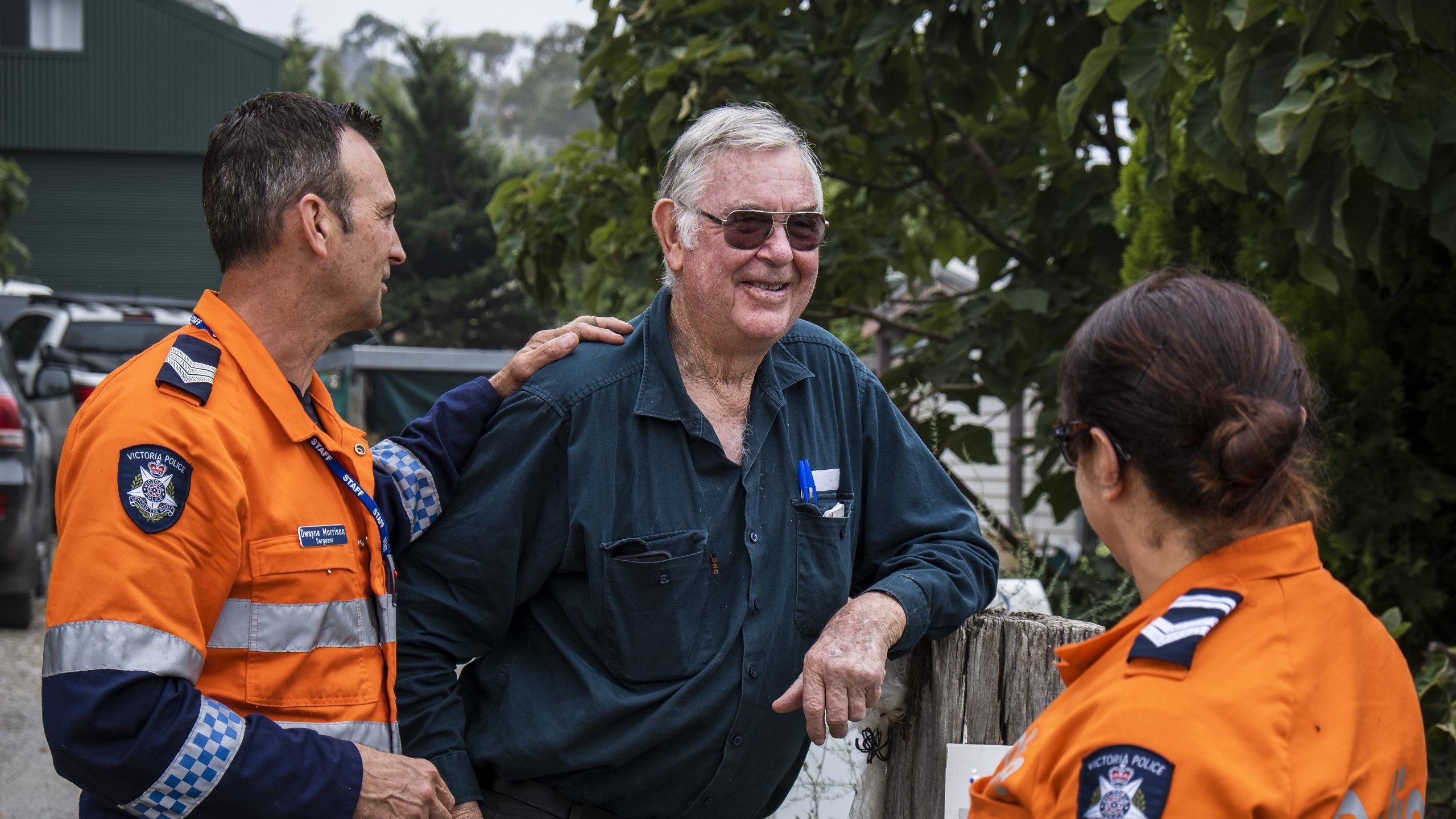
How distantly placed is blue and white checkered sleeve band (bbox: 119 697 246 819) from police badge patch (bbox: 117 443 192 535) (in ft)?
0.85

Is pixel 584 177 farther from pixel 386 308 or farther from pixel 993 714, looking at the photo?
pixel 386 308

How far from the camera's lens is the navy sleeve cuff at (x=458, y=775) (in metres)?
2.34

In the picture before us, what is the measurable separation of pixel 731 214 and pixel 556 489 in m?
0.63

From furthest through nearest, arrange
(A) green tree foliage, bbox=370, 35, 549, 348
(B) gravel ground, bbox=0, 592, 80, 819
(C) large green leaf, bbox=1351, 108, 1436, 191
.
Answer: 1. (A) green tree foliage, bbox=370, 35, 549, 348
2. (B) gravel ground, bbox=0, 592, 80, 819
3. (C) large green leaf, bbox=1351, 108, 1436, 191

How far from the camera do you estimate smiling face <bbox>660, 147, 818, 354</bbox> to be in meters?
2.56

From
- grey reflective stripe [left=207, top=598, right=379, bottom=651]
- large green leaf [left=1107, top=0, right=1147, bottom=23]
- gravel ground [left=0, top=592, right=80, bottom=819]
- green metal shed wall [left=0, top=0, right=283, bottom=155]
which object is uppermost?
green metal shed wall [left=0, top=0, right=283, bottom=155]

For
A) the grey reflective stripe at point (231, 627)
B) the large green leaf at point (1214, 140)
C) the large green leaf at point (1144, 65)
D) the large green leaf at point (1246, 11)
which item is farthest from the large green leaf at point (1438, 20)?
the grey reflective stripe at point (231, 627)

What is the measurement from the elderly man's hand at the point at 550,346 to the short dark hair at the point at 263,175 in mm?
476

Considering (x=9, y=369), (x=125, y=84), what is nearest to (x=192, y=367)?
(x=9, y=369)

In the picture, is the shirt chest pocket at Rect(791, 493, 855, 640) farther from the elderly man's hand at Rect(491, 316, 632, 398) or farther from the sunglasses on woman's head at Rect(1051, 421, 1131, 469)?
the sunglasses on woman's head at Rect(1051, 421, 1131, 469)

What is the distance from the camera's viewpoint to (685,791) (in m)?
2.44

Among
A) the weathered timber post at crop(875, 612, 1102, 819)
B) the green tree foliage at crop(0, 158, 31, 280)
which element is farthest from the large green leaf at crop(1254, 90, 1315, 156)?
the green tree foliage at crop(0, 158, 31, 280)

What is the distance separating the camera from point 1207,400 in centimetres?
150

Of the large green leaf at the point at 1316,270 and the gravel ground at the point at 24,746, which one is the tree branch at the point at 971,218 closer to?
the large green leaf at the point at 1316,270
